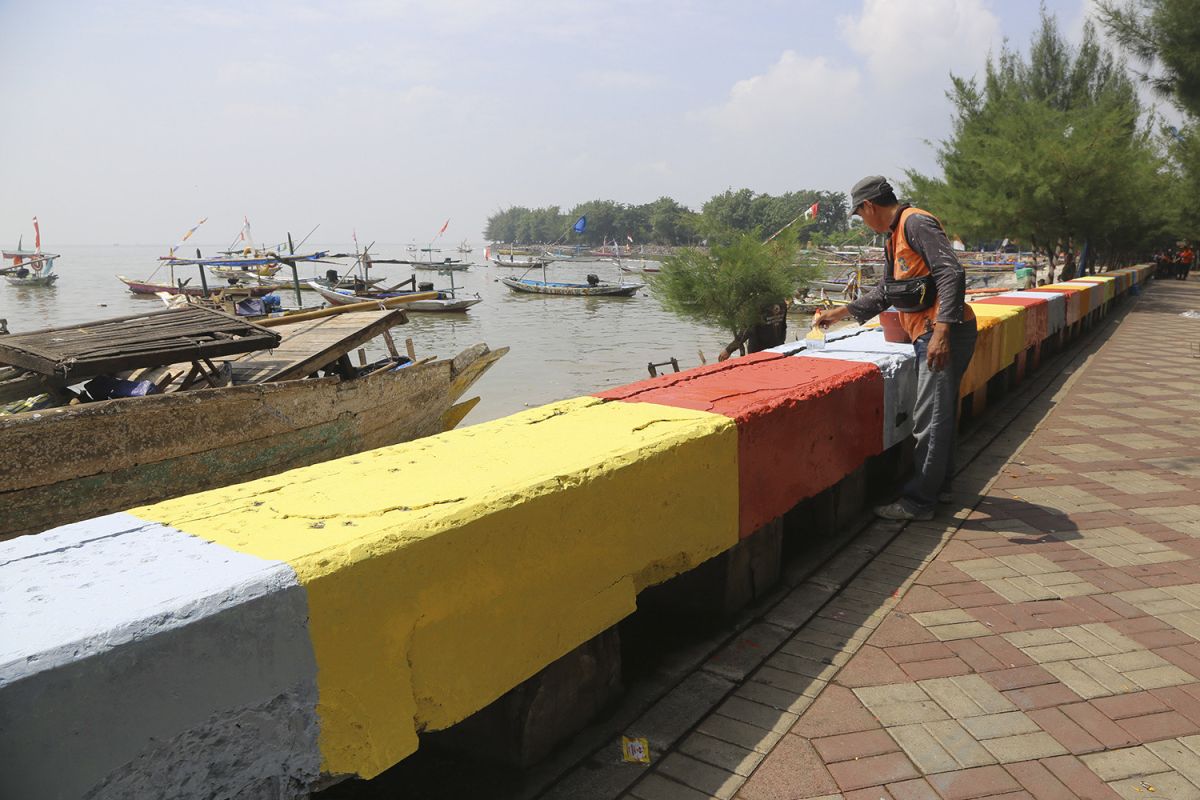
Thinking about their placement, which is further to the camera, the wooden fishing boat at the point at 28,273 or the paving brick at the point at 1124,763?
the wooden fishing boat at the point at 28,273

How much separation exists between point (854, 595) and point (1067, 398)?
5.73 m

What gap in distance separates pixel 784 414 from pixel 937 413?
144cm

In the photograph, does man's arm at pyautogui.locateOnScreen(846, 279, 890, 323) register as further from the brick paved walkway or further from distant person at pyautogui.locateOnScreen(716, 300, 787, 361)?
distant person at pyautogui.locateOnScreen(716, 300, 787, 361)

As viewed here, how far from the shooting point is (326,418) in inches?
283

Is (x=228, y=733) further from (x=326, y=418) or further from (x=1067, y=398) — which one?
(x=1067, y=398)

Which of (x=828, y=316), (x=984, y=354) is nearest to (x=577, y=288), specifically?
(x=984, y=354)

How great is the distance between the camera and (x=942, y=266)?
419 cm

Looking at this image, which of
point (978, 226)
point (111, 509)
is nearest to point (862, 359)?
point (111, 509)

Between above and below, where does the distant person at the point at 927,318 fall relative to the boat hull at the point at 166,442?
above

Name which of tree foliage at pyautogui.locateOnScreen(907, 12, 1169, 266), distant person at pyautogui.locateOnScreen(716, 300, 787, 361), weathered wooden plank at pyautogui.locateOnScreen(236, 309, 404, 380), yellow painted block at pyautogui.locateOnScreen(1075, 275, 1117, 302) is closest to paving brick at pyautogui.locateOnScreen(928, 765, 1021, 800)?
weathered wooden plank at pyautogui.locateOnScreen(236, 309, 404, 380)

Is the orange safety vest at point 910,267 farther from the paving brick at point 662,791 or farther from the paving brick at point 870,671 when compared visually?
the paving brick at point 662,791

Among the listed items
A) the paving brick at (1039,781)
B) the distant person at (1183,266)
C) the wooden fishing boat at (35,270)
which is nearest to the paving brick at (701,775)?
the paving brick at (1039,781)

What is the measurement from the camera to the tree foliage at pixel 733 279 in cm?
1650

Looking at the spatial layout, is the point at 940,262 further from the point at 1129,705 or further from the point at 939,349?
the point at 1129,705
